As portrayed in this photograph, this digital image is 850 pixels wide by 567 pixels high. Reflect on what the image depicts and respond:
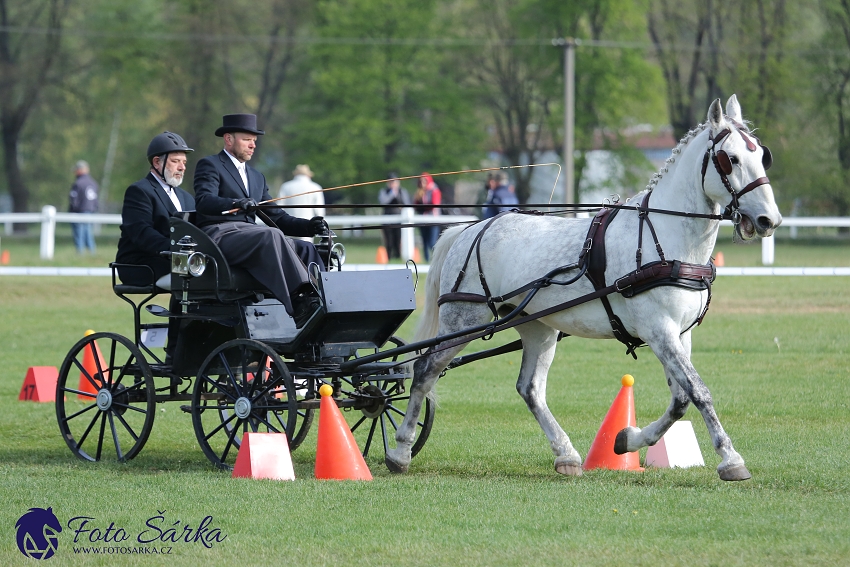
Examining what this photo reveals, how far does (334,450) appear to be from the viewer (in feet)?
22.5

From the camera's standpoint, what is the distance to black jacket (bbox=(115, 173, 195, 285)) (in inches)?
309

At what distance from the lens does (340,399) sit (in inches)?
293

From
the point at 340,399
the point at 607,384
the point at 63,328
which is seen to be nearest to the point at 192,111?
the point at 63,328

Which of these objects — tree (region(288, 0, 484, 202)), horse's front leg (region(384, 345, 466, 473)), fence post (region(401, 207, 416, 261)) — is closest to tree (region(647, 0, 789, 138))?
tree (region(288, 0, 484, 202))

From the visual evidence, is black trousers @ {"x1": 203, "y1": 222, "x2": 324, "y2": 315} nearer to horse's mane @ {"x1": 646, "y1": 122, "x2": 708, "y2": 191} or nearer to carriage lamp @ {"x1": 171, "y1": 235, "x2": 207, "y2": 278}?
carriage lamp @ {"x1": 171, "y1": 235, "x2": 207, "y2": 278}

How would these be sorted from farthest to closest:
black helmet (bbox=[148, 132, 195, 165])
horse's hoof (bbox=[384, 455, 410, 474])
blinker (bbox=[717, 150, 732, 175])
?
black helmet (bbox=[148, 132, 195, 165]) < horse's hoof (bbox=[384, 455, 410, 474]) < blinker (bbox=[717, 150, 732, 175])

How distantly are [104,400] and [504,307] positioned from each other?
109 inches

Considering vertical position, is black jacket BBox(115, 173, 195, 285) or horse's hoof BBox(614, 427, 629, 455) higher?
black jacket BBox(115, 173, 195, 285)

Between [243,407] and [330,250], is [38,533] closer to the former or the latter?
[243,407]

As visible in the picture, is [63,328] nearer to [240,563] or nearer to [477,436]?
[477,436]

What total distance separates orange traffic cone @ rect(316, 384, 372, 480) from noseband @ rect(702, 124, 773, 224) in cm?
247

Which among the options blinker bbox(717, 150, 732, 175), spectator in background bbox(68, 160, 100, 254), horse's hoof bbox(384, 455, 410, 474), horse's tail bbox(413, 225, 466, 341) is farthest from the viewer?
spectator in background bbox(68, 160, 100, 254)

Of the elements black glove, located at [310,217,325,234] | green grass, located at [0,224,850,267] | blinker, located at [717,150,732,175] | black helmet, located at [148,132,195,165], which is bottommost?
green grass, located at [0,224,850,267]

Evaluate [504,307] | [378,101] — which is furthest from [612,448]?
[378,101]
